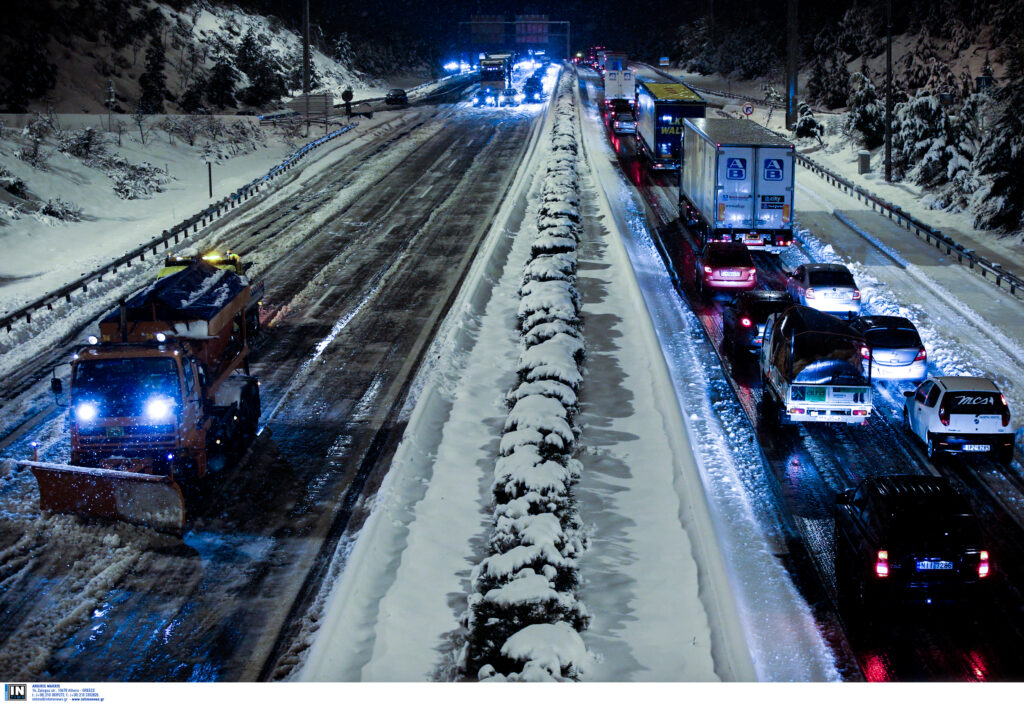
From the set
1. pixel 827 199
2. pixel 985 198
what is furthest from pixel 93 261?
pixel 985 198

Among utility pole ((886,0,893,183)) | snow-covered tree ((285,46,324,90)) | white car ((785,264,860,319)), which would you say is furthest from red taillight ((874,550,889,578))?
snow-covered tree ((285,46,324,90))

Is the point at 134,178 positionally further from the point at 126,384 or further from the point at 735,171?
the point at 126,384

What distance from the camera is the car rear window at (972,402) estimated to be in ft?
60.7

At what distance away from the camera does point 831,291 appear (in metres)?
28.5

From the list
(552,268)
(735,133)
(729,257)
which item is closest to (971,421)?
(729,257)

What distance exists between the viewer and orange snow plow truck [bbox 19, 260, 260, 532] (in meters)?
15.7

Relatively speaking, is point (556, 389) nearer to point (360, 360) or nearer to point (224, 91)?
point (360, 360)

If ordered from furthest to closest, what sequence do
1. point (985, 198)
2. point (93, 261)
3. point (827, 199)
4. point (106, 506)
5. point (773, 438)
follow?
point (827, 199), point (985, 198), point (93, 261), point (773, 438), point (106, 506)

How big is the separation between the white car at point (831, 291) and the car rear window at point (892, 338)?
4976 mm

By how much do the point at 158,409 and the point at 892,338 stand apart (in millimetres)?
15801

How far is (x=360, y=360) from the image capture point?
83.3ft

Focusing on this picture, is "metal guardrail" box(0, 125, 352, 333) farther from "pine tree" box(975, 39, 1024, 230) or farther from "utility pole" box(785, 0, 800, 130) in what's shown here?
"pine tree" box(975, 39, 1024, 230)

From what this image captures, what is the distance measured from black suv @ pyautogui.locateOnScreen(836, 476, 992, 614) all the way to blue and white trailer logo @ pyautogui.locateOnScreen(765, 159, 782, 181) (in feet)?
70.2
